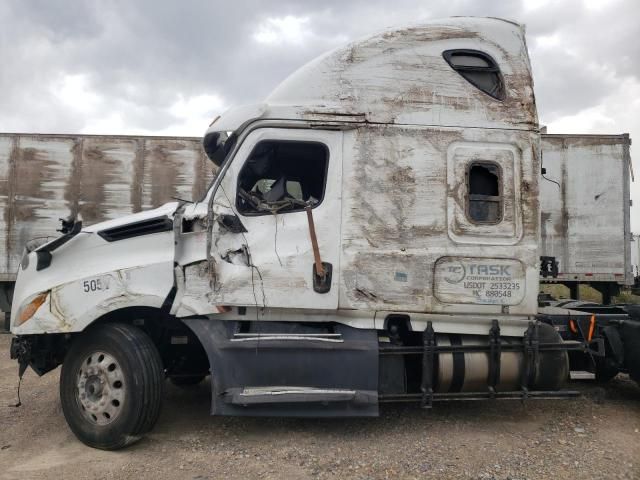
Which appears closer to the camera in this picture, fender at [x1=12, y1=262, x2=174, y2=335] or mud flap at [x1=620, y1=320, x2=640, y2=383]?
fender at [x1=12, y1=262, x2=174, y2=335]

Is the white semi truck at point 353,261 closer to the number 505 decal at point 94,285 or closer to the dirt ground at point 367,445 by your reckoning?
the number 505 decal at point 94,285

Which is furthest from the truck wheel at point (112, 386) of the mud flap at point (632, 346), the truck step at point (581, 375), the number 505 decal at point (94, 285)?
the mud flap at point (632, 346)

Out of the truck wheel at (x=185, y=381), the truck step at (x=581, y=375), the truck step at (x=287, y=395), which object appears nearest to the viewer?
the truck step at (x=287, y=395)

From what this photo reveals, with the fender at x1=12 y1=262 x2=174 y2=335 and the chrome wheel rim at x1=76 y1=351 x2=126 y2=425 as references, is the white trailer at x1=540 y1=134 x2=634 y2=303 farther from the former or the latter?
the chrome wheel rim at x1=76 y1=351 x2=126 y2=425

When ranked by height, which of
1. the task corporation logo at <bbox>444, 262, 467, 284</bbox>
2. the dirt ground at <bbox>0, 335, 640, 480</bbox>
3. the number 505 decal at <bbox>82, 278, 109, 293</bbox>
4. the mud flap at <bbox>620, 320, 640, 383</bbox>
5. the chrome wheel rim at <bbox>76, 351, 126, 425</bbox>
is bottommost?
the dirt ground at <bbox>0, 335, 640, 480</bbox>

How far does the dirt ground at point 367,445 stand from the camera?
3.62 metres

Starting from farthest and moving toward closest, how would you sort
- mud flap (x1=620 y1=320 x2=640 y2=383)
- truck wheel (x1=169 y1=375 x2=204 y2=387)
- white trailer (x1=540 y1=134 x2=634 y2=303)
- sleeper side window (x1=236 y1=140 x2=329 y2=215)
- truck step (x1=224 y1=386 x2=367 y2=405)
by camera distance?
white trailer (x1=540 y1=134 x2=634 y2=303), truck wheel (x1=169 y1=375 x2=204 y2=387), mud flap (x1=620 y1=320 x2=640 y2=383), sleeper side window (x1=236 y1=140 x2=329 y2=215), truck step (x1=224 y1=386 x2=367 y2=405)

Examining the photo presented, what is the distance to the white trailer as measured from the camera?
956cm

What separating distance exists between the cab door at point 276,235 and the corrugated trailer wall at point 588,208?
6.97m

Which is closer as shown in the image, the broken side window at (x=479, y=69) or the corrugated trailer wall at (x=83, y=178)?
the broken side window at (x=479, y=69)

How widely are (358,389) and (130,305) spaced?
1.98 metres

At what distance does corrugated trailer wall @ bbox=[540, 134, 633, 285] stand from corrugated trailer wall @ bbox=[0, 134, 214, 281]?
6.80 m

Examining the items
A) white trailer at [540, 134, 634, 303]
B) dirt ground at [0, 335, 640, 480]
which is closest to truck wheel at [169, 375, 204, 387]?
dirt ground at [0, 335, 640, 480]

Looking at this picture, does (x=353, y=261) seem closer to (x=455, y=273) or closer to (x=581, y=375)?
(x=455, y=273)
